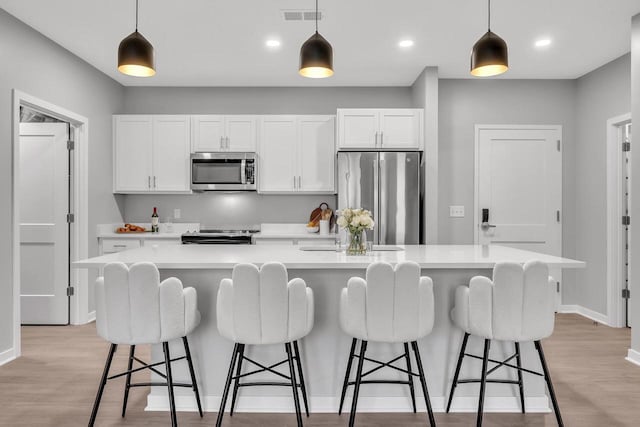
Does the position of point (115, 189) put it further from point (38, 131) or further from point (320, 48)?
point (320, 48)

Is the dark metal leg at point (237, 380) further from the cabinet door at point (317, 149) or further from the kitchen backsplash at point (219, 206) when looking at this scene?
the kitchen backsplash at point (219, 206)

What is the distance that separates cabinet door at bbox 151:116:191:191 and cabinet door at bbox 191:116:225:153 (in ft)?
0.31

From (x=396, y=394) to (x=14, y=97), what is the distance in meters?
3.49

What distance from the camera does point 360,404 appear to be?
2545mm

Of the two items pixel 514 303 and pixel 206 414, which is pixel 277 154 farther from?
pixel 514 303

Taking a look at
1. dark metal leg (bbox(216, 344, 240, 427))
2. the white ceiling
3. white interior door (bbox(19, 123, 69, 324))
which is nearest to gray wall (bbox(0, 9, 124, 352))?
the white ceiling

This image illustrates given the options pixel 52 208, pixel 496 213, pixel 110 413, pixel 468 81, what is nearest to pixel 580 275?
pixel 496 213

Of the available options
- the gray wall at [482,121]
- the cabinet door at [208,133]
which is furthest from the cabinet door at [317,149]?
the gray wall at [482,121]

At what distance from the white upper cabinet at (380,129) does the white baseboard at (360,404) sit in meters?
2.76

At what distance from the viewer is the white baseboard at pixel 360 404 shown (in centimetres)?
253

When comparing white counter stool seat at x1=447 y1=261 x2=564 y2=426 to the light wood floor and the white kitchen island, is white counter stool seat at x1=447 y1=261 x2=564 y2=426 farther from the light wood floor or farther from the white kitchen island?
the light wood floor

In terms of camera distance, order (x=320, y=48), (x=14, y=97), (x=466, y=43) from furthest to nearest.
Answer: (x=466, y=43) < (x=14, y=97) < (x=320, y=48)

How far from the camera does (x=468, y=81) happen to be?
4.98 m

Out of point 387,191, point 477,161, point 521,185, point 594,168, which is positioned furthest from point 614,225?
point 387,191
